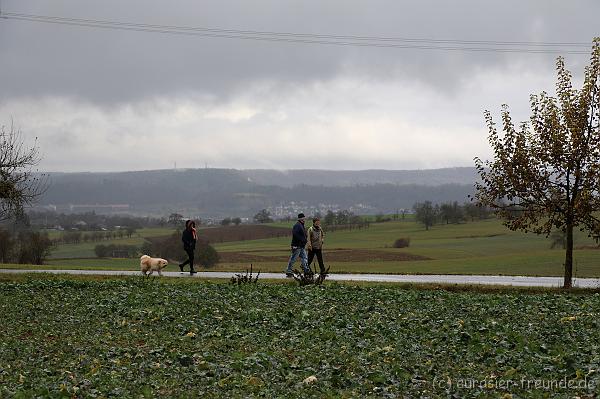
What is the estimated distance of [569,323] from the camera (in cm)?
1991

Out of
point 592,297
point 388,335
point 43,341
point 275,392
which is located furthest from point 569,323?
point 43,341

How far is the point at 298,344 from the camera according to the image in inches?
715

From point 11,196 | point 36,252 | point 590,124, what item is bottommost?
point 36,252

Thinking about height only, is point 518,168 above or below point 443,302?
above

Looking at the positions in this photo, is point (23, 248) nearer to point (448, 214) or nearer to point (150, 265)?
point (150, 265)

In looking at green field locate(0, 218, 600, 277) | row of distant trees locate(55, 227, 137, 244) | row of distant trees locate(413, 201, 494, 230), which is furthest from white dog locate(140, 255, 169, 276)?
row of distant trees locate(413, 201, 494, 230)

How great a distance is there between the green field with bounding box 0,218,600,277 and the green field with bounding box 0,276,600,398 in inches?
1404

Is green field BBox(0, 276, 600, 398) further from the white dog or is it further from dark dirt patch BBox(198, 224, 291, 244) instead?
dark dirt patch BBox(198, 224, 291, 244)

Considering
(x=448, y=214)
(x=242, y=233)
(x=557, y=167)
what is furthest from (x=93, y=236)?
(x=557, y=167)

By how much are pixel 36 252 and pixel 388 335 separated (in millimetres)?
67846

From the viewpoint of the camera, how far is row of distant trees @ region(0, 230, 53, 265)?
259 ft

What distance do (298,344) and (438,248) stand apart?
82517mm

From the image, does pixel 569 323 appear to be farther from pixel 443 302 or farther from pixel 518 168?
pixel 518 168

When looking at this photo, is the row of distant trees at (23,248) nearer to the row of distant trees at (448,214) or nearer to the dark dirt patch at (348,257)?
the dark dirt patch at (348,257)
